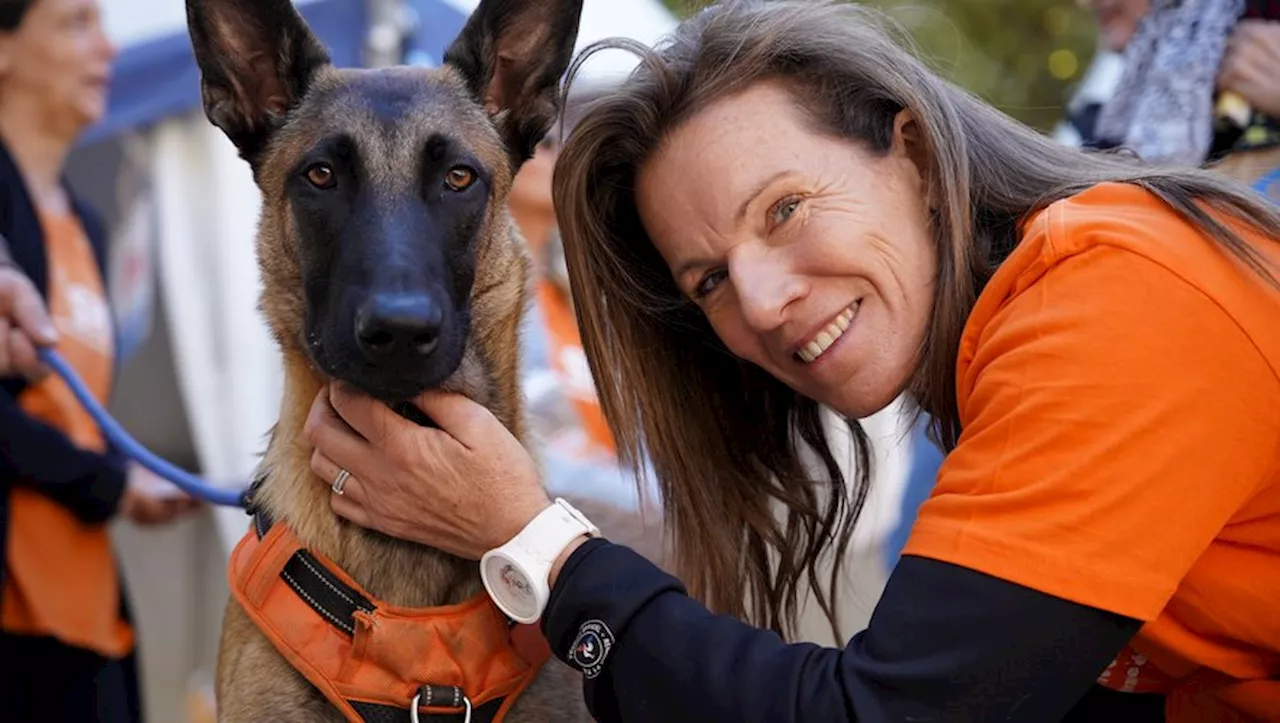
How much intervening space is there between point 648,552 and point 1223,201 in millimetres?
1740

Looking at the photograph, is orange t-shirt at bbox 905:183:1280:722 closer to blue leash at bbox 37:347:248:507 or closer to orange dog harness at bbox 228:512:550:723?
orange dog harness at bbox 228:512:550:723

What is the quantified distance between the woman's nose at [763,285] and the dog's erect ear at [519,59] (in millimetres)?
668

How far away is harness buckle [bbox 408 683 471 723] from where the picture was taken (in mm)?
2129

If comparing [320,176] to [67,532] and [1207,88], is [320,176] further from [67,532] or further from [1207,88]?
[1207,88]

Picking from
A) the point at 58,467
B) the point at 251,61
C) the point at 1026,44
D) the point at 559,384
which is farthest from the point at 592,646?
the point at 1026,44

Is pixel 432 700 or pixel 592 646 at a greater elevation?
pixel 592 646

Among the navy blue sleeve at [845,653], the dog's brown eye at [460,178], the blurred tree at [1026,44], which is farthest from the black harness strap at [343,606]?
the blurred tree at [1026,44]

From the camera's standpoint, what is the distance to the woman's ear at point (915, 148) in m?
2.15

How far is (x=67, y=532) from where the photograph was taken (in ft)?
12.0

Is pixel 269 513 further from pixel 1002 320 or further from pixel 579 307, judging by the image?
pixel 1002 320

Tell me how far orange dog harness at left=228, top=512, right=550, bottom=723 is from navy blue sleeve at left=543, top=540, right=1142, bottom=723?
0.26 meters

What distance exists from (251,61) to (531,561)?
1143 mm

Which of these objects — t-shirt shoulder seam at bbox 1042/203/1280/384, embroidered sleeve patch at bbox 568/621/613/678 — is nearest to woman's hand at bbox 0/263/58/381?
embroidered sleeve patch at bbox 568/621/613/678

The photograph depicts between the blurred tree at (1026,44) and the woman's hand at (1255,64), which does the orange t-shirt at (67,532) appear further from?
the blurred tree at (1026,44)
